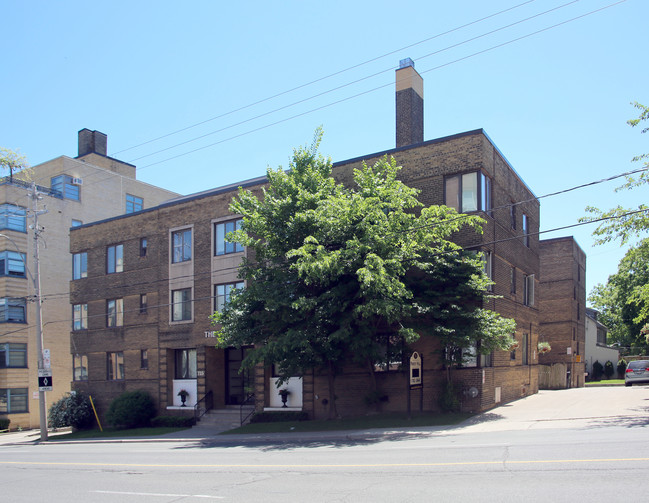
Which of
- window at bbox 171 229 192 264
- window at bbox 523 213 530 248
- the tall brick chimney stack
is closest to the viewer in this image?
the tall brick chimney stack

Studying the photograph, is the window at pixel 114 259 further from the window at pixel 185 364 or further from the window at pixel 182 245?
the window at pixel 185 364

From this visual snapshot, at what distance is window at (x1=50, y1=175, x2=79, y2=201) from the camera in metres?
45.6

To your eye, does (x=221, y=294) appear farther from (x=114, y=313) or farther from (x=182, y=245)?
(x=114, y=313)

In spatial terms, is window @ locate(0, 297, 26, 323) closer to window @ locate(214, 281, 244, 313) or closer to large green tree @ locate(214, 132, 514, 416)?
window @ locate(214, 281, 244, 313)

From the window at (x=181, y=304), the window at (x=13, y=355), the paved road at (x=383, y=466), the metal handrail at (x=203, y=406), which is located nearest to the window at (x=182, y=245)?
the window at (x=181, y=304)

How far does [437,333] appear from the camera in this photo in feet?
65.9

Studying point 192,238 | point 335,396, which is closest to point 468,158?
point 335,396

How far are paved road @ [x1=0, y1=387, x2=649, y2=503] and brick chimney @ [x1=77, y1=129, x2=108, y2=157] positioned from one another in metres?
34.5

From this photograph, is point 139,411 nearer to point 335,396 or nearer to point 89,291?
point 89,291

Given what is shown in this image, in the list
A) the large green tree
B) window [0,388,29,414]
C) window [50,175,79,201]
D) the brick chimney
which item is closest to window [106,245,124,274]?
window [0,388,29,414]

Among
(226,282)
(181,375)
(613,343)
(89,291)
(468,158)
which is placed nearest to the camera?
(468,158)

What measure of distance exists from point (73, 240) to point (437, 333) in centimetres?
2529

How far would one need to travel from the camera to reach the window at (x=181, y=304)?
1204 inches

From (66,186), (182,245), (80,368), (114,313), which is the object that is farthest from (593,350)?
(66,186)
